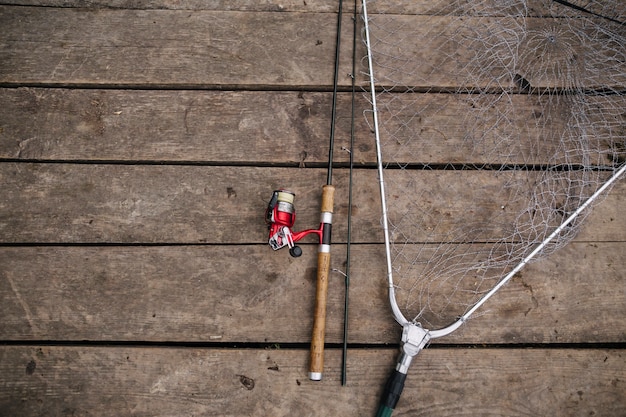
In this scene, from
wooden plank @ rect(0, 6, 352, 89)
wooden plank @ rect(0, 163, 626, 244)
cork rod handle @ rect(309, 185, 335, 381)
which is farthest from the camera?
wooden plank @ rect(0, 6, 352, 89)

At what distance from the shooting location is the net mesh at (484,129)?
1905 mm

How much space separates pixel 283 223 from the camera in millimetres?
1782

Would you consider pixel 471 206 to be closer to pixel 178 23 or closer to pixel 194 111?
pixel 194 111

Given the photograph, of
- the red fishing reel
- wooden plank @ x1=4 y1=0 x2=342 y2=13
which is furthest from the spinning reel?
wooden plank @ x1=4 y1=0 x2=342 y2=13

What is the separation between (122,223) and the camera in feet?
6.27

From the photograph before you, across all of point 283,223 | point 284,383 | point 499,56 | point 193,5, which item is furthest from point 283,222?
point 499,56

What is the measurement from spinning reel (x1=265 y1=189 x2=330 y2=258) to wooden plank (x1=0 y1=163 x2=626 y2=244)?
11 cm

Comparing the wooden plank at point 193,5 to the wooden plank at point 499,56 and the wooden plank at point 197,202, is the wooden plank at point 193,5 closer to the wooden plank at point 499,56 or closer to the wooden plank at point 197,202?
the wooden plank at point 499,56

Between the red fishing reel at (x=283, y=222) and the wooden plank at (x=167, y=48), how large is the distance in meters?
0.61

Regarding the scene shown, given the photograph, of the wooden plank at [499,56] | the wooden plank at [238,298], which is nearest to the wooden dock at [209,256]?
the wooden plank at [238,298]

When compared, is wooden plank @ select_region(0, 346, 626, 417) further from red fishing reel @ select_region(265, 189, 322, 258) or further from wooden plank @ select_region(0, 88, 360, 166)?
wooden plank @ select_region(0, 88, 360, 166)

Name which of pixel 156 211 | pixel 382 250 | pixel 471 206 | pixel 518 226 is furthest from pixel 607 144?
pixel 156 211

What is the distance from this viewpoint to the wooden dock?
5.90ft

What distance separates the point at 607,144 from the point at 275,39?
164cm
